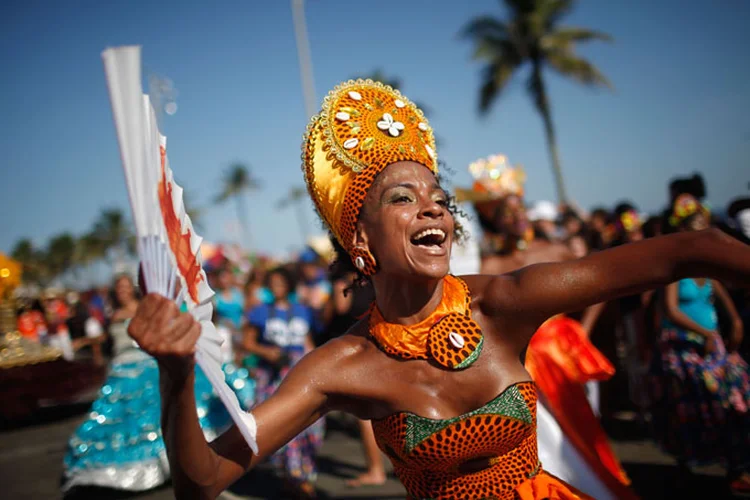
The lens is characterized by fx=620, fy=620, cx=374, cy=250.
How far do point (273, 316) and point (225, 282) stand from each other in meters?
2.22

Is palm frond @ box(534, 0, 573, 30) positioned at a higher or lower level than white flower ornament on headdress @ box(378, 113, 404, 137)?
higher

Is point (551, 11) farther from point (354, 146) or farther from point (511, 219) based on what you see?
point (354, 146)

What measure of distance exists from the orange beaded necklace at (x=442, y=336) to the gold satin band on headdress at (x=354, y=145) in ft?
1.19

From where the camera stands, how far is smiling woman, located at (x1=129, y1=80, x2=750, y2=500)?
69.6 inches

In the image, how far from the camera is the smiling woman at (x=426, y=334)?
1768 mm

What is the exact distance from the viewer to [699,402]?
4375 mm

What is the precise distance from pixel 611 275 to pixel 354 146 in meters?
0.94

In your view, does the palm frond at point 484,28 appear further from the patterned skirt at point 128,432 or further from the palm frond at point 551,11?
the patterned skirt at point 128,432

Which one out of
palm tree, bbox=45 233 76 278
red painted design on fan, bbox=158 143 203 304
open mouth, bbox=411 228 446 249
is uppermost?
red painted design on fan, bbox=158 143 203 304

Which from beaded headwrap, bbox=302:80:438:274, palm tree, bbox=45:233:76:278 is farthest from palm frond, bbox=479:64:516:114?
palm tree, bbox=45:233:76:278

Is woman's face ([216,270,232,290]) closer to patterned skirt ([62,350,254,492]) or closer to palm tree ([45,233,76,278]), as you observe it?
patterned skirt ([62,350,254,492])

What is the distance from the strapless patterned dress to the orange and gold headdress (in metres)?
3.68

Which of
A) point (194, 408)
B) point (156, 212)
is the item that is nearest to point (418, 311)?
point (194, 408)

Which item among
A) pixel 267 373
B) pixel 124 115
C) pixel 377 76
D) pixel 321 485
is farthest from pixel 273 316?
pixel 377 76
